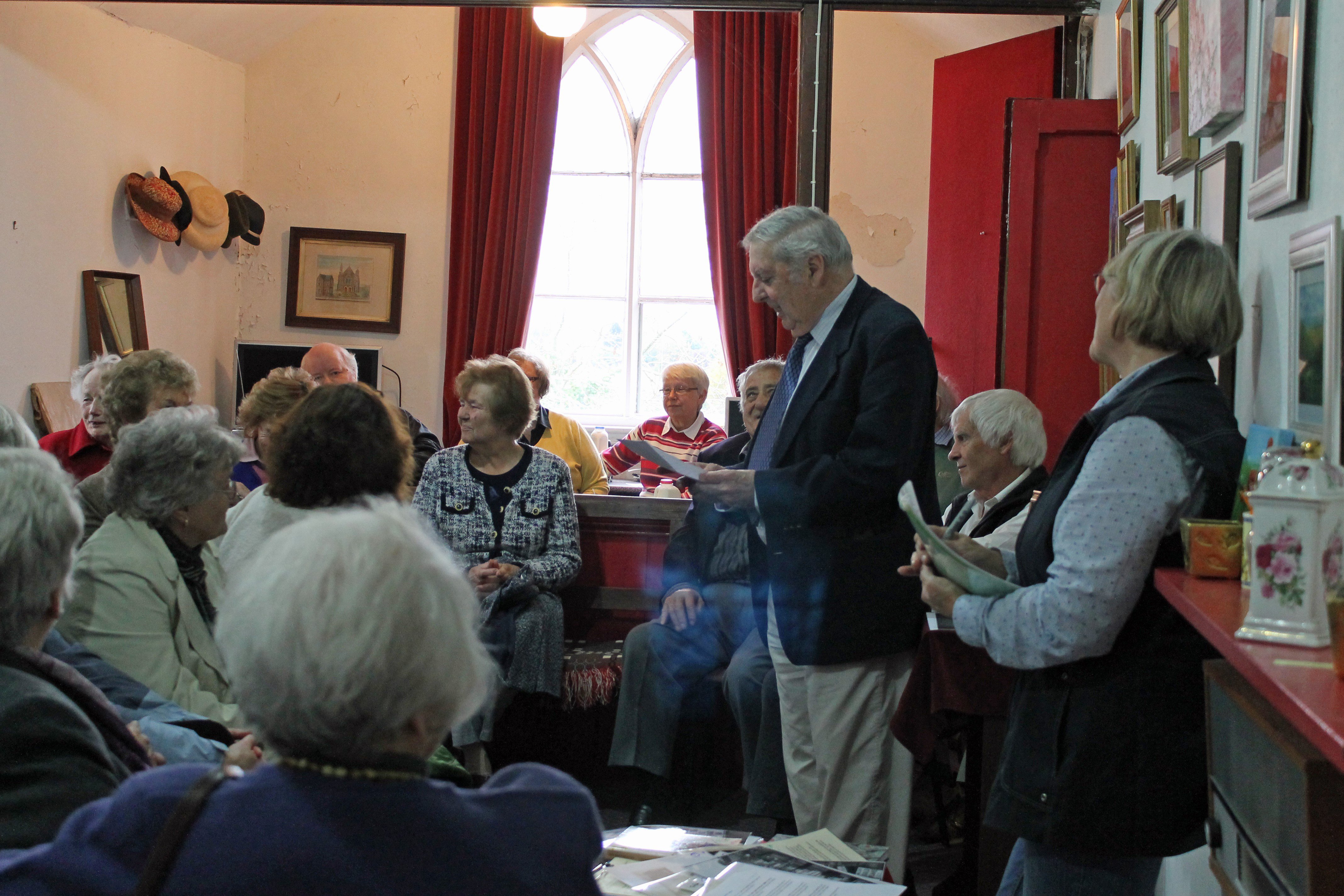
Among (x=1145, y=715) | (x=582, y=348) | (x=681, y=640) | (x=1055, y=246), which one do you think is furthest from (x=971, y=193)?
(x=1145, y=715)

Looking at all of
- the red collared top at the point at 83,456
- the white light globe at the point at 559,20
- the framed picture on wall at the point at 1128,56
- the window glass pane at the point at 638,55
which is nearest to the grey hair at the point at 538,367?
→ the white light globe at the point at 559,20

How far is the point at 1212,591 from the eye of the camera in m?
1.36

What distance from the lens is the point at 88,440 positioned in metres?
3.72

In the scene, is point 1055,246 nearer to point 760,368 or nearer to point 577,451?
point 760,368

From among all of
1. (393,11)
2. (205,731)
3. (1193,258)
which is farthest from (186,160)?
(1193,258)

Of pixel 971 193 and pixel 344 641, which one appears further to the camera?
pixel 971 193

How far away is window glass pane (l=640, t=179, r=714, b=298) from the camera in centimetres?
803

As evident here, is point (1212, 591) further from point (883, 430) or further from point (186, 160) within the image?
point (186, 160)

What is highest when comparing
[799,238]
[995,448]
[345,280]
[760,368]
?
[345,280]

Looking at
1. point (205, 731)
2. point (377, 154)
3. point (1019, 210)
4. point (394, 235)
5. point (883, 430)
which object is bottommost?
point (205, 731)

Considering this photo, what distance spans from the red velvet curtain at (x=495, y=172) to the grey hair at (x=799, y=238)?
5.47 m

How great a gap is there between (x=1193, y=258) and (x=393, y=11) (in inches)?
282

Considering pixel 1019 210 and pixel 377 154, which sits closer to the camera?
pixel 1019 210

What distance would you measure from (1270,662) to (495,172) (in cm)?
709
